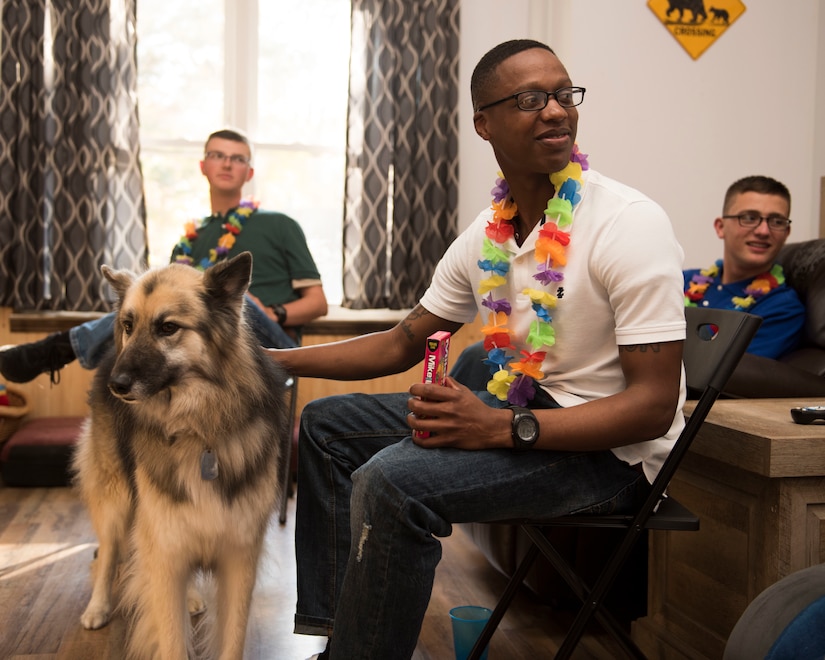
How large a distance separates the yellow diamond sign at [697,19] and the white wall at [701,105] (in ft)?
0.11

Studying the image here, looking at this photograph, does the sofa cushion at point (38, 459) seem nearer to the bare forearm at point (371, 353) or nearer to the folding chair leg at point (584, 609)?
the bare forearm at point (371, 353)

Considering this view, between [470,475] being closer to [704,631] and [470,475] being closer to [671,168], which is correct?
[704,631]

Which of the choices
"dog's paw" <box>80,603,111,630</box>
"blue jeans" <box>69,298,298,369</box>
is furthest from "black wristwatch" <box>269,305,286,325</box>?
"dog's paw" <box>80,603,111,630</box>

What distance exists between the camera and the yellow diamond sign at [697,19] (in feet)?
14.8

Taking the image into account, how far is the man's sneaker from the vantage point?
3.12m

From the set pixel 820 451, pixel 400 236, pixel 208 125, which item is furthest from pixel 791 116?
pixel 820 451

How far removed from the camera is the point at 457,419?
1431 millimetres

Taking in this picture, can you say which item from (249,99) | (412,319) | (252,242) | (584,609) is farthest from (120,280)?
(249,99)

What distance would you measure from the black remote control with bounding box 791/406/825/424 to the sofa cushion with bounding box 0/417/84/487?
3.26 m

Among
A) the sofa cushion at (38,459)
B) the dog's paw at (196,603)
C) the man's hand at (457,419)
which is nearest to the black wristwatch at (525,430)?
the man's hand at (457,419)

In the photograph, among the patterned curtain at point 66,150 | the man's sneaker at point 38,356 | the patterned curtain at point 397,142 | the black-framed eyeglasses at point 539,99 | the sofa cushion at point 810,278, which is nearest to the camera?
the black-framed eyeglasses at point 539,99

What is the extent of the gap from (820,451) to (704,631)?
20.7 inches

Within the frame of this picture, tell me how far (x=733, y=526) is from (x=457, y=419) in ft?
2.50

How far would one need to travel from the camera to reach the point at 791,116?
4648 millimetres
